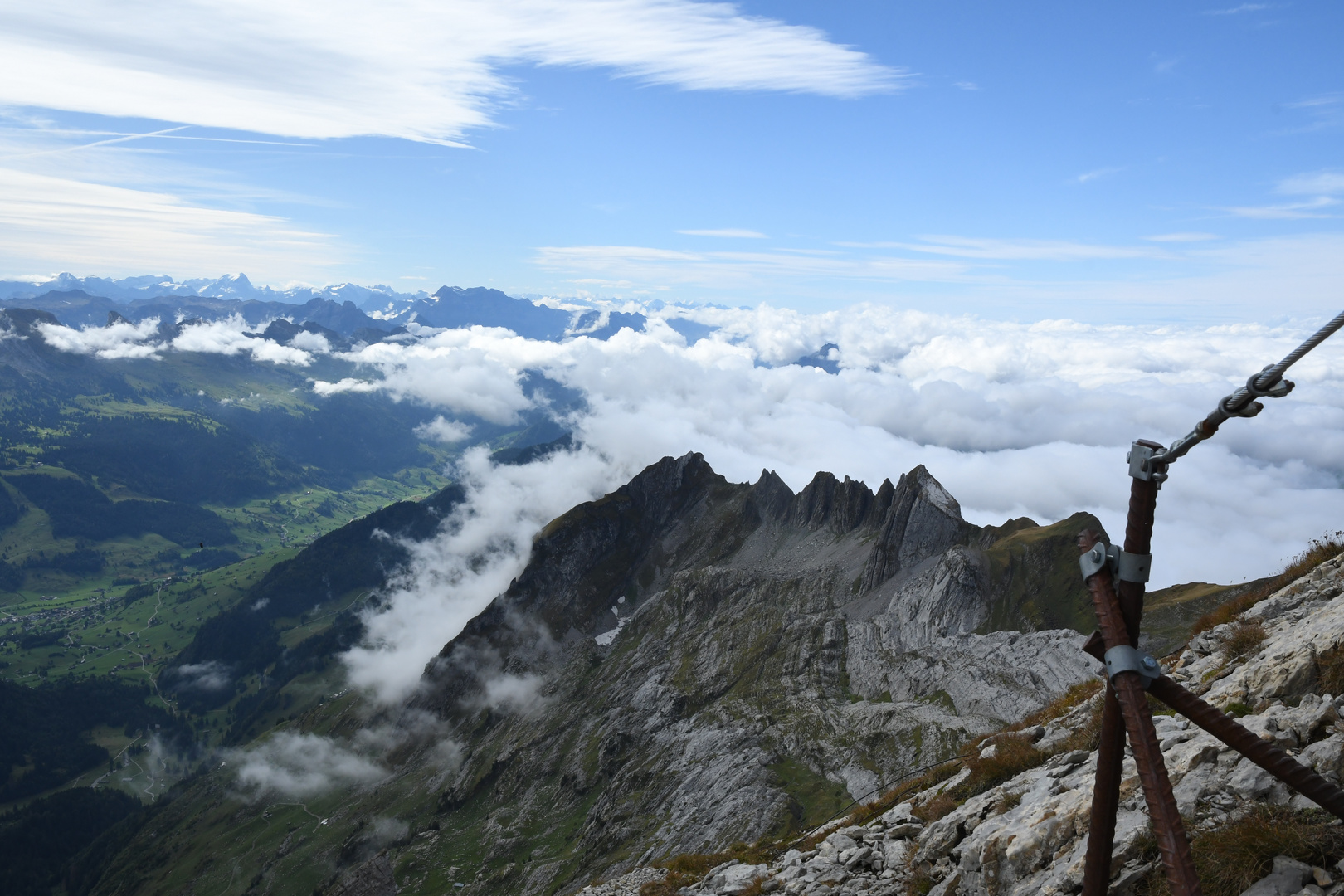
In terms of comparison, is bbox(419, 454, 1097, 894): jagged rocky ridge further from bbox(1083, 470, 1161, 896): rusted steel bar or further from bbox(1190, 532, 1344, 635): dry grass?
bbox(1083, 470, 1161, 896): rusted steel bar

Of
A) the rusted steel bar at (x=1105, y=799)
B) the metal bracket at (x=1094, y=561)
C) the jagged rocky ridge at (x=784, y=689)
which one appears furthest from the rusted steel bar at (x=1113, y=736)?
the jagged rocky ridge at (x=784, y=689)

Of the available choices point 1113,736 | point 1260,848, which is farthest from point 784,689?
point 1113,736

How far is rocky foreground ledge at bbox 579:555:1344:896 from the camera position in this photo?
13781 mm

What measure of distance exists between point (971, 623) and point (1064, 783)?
10508cm

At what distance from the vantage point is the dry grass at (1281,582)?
26.0m

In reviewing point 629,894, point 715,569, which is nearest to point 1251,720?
point 629,894

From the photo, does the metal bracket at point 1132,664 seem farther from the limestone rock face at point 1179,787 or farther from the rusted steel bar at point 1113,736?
the limestone rock face at point 1179,787

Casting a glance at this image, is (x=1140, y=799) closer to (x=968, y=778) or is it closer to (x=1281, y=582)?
(x=968, y=778)

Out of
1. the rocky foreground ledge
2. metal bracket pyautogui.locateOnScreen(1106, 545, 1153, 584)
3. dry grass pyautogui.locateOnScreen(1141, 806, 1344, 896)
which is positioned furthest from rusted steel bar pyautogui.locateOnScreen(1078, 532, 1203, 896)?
the rocky foreground ledge

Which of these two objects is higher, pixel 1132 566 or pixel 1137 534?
pixel 1137 534

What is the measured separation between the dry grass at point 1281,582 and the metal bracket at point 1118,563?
19.4 meters

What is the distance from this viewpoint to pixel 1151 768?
9664 mm

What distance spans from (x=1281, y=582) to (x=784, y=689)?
348 feet

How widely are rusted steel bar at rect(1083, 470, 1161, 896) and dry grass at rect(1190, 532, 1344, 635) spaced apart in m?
17.9
